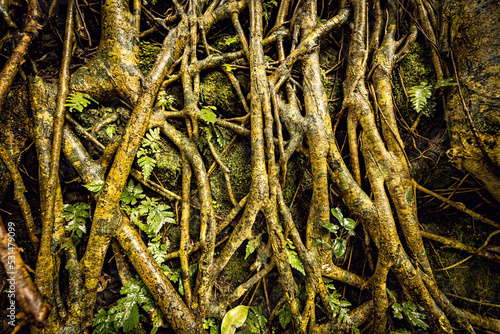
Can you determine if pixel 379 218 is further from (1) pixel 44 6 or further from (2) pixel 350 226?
(1) pixel 44 6

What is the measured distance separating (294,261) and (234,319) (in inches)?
38.5

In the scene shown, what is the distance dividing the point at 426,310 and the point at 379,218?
4.00 feet

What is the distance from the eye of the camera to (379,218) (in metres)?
2.59

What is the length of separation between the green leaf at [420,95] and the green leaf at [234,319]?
11.2 ft

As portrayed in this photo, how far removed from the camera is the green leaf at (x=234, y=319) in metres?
2.43

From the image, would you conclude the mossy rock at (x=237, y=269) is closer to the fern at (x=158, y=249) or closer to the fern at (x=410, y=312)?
the fern at (x=158, y=249)

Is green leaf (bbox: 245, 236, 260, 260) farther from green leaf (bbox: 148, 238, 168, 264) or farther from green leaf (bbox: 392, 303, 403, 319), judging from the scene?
green leaf (bbox: 392, 303, 403, 319)

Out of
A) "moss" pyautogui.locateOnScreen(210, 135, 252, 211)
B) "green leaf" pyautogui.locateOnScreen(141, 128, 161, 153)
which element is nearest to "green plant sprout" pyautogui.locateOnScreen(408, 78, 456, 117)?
"moss" pyautogui.locateOnScreen(210, 135, 252, 211)

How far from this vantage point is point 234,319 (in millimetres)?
2490

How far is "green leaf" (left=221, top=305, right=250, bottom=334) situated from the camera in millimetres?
2432

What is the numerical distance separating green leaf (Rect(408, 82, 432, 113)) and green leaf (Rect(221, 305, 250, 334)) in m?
3.41

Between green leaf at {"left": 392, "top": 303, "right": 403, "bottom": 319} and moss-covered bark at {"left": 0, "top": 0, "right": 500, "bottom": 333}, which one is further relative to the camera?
green leaf at {"left": 392, "top": 303, "right": 403, "bottom": 319}

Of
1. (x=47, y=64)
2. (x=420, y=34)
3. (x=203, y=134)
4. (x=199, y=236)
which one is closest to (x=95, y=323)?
(x=199, y=236)

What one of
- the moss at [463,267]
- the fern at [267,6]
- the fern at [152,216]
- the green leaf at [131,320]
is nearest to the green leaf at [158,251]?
the fern at [152,216]
